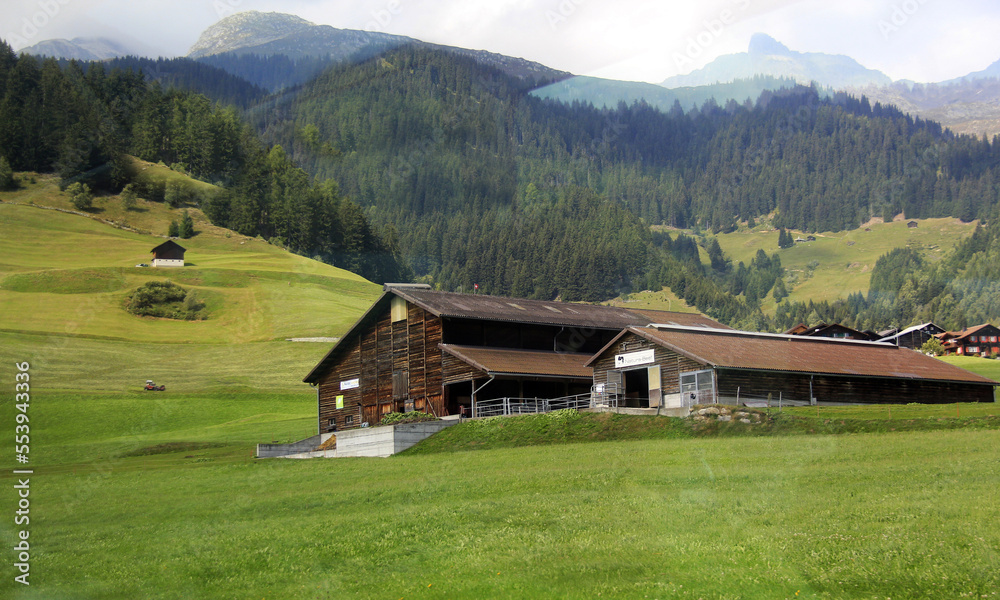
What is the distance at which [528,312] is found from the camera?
5416 cm

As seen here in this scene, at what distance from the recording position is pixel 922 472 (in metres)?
19.7

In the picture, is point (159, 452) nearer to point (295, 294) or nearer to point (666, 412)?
point (666, 412)

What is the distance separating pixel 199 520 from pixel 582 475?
399 inches

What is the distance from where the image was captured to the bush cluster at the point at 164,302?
10131 cm

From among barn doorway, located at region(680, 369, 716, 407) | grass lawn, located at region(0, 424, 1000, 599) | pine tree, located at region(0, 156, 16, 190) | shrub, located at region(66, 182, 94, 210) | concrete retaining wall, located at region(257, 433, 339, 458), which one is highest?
pine tree, located at region(0, 156, 16, 190)

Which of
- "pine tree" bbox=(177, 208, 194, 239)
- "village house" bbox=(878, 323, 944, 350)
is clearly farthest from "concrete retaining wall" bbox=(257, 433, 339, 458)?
"village house" bbox=(878, 323, 944, 350)

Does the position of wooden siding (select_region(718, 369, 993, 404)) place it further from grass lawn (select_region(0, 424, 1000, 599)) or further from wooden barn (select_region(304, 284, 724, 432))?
grass lawn (select_region(0, 424, 1000, 599))

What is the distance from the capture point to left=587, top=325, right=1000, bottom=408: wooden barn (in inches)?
1587

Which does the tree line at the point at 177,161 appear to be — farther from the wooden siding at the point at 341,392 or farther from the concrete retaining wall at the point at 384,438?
the concrete retaining wall at the point at 384,438

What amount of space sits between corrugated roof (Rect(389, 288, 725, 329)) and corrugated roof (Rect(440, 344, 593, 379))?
193 cm

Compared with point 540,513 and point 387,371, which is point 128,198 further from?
point 540,513

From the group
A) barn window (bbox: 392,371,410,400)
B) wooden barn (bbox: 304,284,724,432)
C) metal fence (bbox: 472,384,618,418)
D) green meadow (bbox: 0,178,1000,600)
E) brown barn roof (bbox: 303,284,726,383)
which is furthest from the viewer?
barn window (bbox: 392,371,410,400)

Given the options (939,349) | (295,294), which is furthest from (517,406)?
(939,349)

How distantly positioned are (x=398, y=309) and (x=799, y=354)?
77.1 feet
